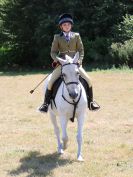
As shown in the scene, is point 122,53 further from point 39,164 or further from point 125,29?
point 39,164

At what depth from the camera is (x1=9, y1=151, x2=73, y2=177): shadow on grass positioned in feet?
25.5

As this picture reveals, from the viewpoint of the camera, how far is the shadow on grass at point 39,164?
7.77 metres

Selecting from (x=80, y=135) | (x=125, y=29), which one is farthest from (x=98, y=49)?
(x=80, y=135)

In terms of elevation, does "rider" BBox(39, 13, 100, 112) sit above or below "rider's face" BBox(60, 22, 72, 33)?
below

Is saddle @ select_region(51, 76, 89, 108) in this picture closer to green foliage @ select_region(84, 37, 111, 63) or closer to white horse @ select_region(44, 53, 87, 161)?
white horse @ select_region(44, 53, 87, 161)

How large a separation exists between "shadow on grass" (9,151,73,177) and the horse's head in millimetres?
1257

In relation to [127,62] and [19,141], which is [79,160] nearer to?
[19,141]

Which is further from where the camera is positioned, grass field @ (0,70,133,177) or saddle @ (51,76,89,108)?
saddle @ (51,76,89,108)

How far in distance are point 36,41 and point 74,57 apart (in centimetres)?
2614

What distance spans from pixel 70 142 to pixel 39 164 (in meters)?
1.71

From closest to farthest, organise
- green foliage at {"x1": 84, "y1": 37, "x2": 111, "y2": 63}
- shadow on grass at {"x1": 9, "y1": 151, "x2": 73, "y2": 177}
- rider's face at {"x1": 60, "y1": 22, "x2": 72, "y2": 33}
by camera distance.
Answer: shadow on grass at {"x1": 9, "y1": 151, "x2": 73, "y2": 177}
rider's face at {"x1": 60, "y1": 22, "x2": 72, "y2": 33}
green foliage at {"x1": 84, "y1": 37, "x2": 111, "y2": 63}

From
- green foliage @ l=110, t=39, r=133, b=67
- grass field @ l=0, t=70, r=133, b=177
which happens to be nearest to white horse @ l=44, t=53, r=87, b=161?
grass field @ l=0, t=70, r=133, b=177

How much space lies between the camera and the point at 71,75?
8039 millimetres

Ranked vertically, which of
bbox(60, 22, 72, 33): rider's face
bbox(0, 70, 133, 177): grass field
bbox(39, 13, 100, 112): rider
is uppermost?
bbox(60, 22, 72, 33): rider's face
